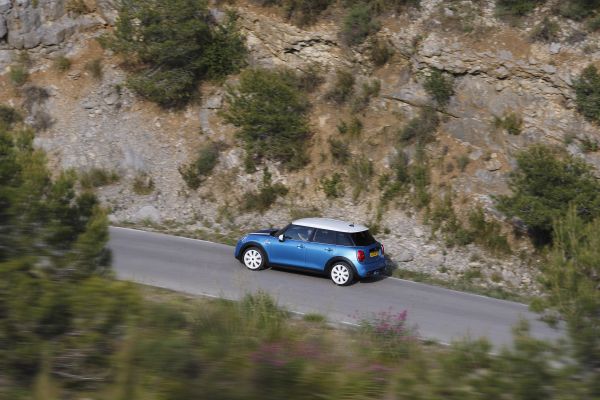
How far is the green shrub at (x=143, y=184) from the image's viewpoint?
2534 centimetres

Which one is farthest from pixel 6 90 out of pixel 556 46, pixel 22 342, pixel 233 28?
pixel 22 342

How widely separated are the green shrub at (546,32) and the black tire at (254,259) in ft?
43.0

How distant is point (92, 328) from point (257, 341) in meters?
1.39

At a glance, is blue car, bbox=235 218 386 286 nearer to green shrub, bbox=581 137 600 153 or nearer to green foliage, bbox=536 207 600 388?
green foliage, bbox=536 207 600 388

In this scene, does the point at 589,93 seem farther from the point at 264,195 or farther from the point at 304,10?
the point at 304,10

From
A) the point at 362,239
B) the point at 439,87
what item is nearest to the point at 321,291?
the point at 362,239

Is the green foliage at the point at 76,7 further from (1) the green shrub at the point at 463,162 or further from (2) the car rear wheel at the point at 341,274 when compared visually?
(2) the car rear wheel at the point at 341,274

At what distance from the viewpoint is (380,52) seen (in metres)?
27.0


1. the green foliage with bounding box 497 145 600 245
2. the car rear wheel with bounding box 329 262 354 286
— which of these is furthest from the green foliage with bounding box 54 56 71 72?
the green foliage with bounding box 497 145 600 245

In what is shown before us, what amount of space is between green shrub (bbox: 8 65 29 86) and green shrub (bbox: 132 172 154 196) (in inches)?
327

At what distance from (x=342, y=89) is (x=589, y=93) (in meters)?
8.79

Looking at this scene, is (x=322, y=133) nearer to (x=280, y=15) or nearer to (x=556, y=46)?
(x=280, y=15)

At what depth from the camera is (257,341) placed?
5.98 m

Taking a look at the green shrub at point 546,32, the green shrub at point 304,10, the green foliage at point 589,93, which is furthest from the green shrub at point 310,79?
the green foliage at point 589,93
